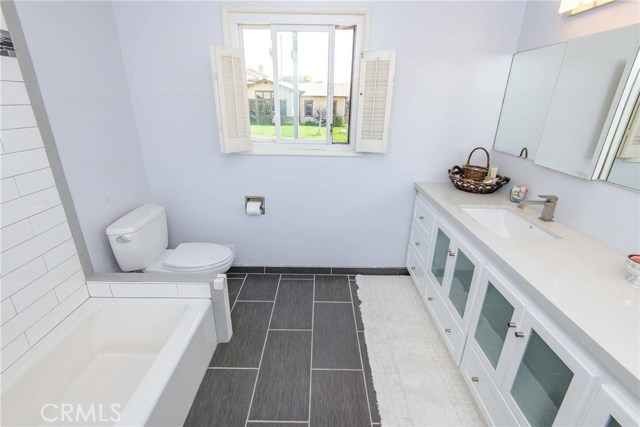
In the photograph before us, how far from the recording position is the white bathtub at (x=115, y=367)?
1.24 metres

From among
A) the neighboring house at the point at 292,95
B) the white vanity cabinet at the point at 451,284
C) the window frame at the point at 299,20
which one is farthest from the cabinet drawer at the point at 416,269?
the neighboring house at the point at 292,95

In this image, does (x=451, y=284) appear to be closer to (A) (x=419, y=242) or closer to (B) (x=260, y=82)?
(A) (x=419, y=242)

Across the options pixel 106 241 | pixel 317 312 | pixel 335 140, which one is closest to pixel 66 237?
pixel 106 241

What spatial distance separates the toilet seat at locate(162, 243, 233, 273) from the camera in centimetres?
203

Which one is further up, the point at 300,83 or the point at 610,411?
the point at 300,83

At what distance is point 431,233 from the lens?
2.13 meters

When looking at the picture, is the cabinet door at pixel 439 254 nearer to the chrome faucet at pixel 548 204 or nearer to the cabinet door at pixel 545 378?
the chrome faucet at pixel 548 204

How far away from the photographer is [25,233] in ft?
4.49

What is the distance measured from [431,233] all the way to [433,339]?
2.34ft

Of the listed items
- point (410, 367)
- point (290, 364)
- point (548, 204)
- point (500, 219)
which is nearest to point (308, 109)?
point (500, 219)

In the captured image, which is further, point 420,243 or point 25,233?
point 420,243

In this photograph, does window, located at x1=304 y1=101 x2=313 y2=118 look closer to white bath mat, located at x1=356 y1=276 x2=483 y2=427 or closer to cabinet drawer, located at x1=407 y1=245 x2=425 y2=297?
cabinet drawer, located at x1=407 y1=245 x2=425 y2=297

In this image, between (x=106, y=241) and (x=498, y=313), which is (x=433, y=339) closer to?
(x=498, y=313)

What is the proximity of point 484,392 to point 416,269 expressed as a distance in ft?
3.54
